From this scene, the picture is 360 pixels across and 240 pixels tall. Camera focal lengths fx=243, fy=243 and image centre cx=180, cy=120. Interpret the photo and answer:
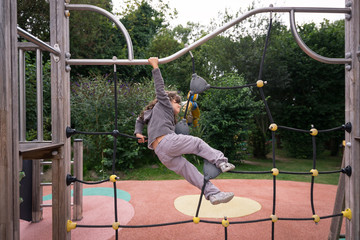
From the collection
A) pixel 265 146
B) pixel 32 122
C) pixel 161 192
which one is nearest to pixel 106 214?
pixel 161 192

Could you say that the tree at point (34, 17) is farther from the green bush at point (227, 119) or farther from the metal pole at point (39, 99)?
the metal pole at point (39, 99)

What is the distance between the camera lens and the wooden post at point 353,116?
6.31ft

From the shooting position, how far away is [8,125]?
125 centimetres

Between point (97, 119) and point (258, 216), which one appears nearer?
point (258, 216)

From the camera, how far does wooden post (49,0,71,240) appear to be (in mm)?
1943

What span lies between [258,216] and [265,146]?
18.2 ft

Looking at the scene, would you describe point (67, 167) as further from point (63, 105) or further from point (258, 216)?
point (258, 216)

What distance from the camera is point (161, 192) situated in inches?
179

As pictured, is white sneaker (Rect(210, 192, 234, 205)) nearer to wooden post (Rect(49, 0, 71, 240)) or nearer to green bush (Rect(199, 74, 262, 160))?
wooden post (Rect(49, 0, 71, 240))

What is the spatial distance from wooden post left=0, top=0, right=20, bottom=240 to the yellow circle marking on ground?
2.56 m

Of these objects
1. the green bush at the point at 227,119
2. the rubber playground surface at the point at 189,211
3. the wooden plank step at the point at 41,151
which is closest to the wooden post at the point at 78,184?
the rubber playground surface at the point at 189,211

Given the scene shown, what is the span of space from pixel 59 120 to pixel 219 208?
106 inches

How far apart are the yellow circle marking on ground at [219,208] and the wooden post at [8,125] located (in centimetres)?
256

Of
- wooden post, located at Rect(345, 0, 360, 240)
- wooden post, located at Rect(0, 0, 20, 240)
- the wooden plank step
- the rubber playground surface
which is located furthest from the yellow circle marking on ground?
wooden post, located at Rect(0, 0, 20, 240)
